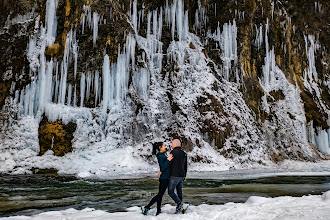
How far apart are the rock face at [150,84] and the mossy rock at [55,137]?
5 centimetres

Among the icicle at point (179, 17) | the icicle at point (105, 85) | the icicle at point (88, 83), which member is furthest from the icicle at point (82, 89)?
the icicle at point (179, 17)

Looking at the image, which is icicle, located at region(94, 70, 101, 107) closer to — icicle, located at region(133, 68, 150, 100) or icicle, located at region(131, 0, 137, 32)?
icicle, located at region(133, 68, 150, 100)

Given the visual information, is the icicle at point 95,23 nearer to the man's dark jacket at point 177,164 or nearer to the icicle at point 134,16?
the icicle at point 134,16

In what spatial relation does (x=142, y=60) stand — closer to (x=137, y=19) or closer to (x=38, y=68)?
(x=137, y=19)

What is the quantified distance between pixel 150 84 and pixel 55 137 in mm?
6757

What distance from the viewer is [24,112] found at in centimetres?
1681

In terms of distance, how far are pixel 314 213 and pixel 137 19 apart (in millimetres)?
19346

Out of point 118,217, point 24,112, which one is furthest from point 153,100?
point 118,217

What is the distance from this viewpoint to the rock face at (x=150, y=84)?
56.3 ft

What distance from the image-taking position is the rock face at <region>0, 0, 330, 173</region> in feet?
56.3

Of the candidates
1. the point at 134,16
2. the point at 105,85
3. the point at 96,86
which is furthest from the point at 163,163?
the point at 134,16

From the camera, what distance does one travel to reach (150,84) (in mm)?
19469

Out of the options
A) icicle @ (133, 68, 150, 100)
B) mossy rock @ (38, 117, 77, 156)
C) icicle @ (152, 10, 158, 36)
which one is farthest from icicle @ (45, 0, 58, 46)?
icicle @ (152, 10, 158, 36)

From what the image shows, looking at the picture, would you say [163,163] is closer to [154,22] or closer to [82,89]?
[82,89]
